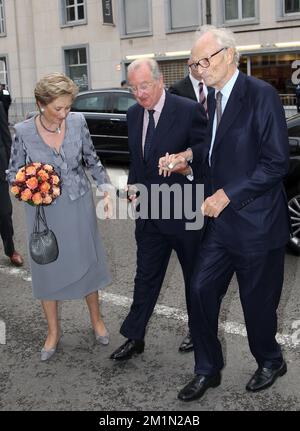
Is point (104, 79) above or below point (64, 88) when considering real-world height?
above

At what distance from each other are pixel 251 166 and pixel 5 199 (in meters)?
3.46

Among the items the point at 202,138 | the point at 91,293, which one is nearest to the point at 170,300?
the point at 91,293

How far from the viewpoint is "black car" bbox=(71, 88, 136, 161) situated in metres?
11.1

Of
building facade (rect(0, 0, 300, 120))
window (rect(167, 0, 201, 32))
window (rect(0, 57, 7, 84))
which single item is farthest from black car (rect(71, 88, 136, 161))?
window (rect(0, 57, 7, 84))

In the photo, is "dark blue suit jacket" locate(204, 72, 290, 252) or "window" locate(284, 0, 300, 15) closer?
"dark blue suit jacket" locate(204, 72, 290, 252)

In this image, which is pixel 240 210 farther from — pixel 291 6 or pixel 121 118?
pixel 291 6

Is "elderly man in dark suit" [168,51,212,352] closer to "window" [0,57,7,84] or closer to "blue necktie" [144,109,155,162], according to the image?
"blue necktie" [144,109,155,162]

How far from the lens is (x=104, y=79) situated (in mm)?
24906

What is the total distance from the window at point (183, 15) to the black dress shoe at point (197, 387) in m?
20.8

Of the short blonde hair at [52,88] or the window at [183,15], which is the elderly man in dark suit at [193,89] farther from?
the window at [183,15]

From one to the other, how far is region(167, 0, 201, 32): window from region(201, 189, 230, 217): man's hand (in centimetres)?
2068

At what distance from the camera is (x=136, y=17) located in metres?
23.6
